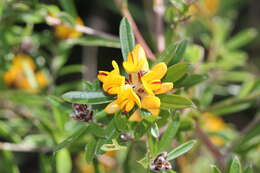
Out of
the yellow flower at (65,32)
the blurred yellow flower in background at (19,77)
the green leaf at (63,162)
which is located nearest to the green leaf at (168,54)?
the green leaf at (63,162)

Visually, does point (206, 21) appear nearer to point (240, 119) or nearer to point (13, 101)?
point (13, 101)

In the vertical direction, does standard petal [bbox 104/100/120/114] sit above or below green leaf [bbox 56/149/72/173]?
above

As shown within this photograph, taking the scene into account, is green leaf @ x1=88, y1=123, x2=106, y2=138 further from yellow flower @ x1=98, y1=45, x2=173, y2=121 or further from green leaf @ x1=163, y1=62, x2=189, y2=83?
green leaf @ x1=163, y1=62, x2=189, y2=83

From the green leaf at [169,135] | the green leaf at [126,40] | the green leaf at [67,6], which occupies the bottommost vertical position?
the green leaf at [169,135]

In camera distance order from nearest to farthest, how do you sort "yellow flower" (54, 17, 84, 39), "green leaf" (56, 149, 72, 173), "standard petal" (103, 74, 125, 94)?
"standard petal" (103, 74, 125, 94) < "green leaf" (56, 149, 72, 173) < "yellow flower" (54, 17, 84, 39)

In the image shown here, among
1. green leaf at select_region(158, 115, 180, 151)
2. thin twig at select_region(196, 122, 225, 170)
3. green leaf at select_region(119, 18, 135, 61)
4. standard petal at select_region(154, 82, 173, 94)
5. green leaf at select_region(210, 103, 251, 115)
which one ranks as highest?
green leaf at select_region(119, 18, 135, 61)

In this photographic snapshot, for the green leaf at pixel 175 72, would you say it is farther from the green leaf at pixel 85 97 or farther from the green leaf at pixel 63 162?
the green leaf at pixel 63 162

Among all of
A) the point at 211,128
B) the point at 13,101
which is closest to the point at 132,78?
the point at 13,101

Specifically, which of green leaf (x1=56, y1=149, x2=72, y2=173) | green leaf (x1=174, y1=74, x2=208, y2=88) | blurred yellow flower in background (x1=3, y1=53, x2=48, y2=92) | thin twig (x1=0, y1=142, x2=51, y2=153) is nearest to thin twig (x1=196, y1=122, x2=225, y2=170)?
green leaf (x1=174, y1=74, x2=208, y2=88)
